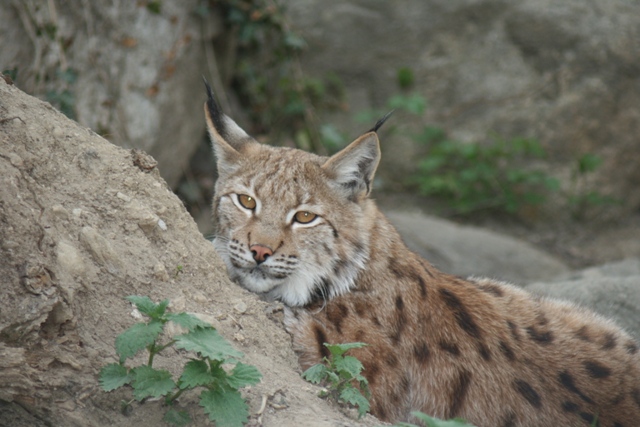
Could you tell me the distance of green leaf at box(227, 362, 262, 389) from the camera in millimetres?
3209

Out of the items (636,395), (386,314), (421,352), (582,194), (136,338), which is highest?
(582,194)

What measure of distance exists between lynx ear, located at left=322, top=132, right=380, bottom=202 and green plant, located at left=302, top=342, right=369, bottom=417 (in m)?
1.20

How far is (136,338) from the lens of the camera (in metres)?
3.12

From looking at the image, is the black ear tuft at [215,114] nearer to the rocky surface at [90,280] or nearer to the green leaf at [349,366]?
the rocky surface at [90,280]

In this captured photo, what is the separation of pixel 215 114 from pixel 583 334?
2.63 m

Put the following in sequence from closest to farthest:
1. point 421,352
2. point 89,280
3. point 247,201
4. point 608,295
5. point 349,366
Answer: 1. point 89,280
2. point 349,366
3. point 421,352
4. point 247,201
5. point 608,295

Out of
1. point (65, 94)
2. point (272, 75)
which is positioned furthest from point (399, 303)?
point (272, 75)

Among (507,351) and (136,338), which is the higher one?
(507,351)

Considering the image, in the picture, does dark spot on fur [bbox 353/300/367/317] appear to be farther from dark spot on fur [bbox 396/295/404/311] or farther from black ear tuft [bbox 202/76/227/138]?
black ear tuft [bbox 202/76/227/138]

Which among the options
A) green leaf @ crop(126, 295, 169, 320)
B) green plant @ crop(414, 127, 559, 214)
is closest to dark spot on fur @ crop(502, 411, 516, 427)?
green leaf @ crop(126, 295, 169, 320)

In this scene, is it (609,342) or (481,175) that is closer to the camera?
(609,342)

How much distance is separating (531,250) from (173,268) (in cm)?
655

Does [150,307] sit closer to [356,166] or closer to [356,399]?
[356,399]

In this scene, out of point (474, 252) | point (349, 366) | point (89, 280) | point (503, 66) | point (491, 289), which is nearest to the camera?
point (89, 280)
